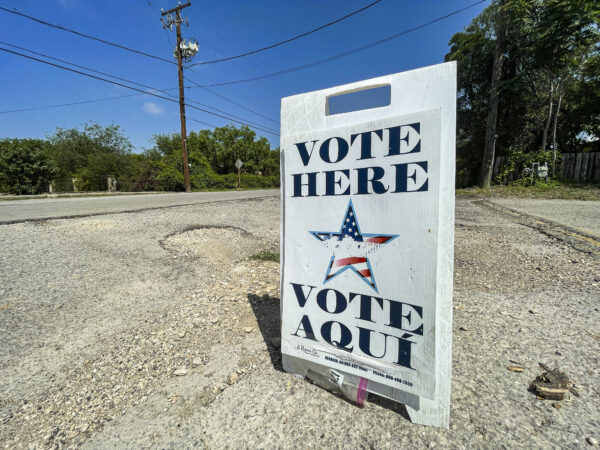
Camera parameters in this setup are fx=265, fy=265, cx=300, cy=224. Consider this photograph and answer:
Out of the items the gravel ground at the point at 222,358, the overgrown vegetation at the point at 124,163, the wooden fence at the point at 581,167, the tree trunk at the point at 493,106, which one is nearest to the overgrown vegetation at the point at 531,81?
the tree trunk at the point at 493,106

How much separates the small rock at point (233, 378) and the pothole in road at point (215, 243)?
174cm

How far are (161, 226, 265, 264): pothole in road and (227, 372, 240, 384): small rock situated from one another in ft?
5.70

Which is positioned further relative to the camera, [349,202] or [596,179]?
[596,179]

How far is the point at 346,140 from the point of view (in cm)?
108

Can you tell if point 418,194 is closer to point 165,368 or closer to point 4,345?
point 165,368

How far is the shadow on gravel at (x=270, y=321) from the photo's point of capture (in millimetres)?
1430

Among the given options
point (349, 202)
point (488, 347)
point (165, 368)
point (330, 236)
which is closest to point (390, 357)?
point (330, 236)

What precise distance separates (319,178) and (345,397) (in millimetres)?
935

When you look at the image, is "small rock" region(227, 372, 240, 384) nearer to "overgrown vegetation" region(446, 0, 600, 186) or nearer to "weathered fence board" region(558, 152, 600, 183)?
"overgrown vegetation" region(446, 0, 600, 186)

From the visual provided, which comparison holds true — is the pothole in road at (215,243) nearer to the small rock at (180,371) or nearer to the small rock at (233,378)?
the small rock at (180,371)

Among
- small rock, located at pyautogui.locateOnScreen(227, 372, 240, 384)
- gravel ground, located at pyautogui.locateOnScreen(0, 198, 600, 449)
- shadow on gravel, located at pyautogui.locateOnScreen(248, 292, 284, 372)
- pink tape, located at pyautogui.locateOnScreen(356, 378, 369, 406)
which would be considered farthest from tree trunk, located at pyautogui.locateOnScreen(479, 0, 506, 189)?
small rock, located at pyautogui.locateOnScreen(227, 372, 240, 384)

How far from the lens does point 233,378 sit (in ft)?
4.08

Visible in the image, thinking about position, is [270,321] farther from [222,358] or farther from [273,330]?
[222,358]

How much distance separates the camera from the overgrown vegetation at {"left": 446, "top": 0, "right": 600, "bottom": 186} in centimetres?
1058
